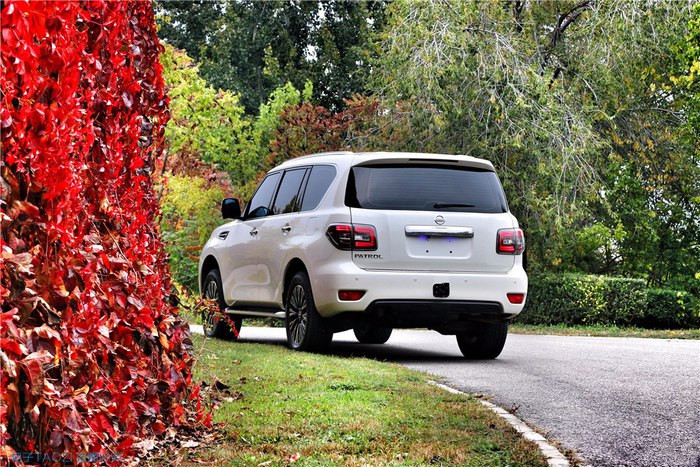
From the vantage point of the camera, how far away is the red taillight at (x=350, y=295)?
396 inches

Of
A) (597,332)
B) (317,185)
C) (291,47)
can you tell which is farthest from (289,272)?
(291,47)

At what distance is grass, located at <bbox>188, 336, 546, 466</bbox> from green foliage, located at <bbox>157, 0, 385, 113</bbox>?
3007 cm

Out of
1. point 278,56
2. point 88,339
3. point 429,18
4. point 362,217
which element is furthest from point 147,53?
point 278,56

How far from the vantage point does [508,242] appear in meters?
10.6

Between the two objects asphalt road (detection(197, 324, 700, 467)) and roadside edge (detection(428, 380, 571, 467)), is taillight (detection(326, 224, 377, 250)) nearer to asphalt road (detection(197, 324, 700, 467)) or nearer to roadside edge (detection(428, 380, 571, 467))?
asphalt road (detection(197, 324, 700, 467))

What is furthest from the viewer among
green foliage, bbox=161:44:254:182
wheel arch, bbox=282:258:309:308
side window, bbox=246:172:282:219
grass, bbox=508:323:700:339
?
green foliage, bbox=161:44:254:182

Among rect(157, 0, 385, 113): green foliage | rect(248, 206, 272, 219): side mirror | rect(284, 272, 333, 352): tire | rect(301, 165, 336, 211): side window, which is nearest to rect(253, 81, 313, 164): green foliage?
rect(157, 0, 385, 113): green foliage

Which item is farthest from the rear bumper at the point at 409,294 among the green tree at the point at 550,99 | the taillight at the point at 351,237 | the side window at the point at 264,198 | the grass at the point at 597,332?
the green tree at the point at 550,99

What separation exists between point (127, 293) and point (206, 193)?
22024 millimetres

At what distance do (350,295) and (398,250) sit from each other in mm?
678

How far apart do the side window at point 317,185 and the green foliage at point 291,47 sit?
2674 centimetres

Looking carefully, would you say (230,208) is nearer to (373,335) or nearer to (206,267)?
(206,267)

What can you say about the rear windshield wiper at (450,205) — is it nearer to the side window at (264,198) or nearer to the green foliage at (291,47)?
the side window at (264,198)

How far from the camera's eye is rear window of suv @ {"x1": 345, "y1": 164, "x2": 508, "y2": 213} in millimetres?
10359
